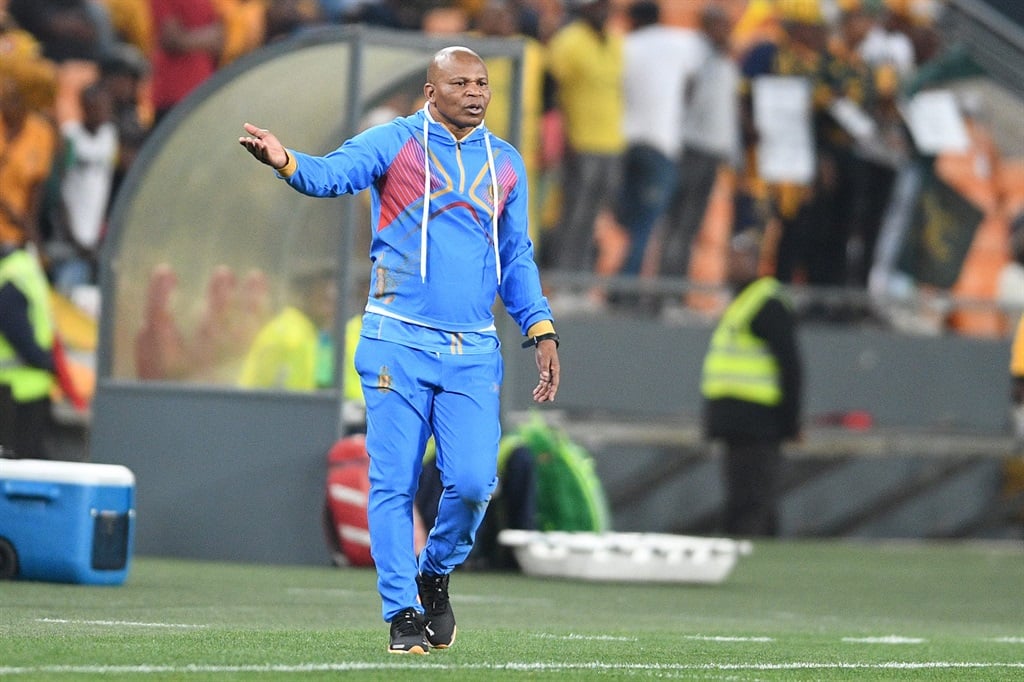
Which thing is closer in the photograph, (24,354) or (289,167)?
(289,167)

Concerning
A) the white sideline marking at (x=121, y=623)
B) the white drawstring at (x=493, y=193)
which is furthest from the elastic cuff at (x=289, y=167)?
the white sideline marking at (x=121, y=623)

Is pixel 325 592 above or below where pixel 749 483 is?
above

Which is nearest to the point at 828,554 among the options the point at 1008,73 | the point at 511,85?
the point at 511,85

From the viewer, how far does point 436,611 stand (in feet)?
26.1

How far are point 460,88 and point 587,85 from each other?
10430mm

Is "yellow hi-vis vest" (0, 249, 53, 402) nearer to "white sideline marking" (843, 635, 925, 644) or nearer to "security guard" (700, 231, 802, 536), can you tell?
"security guard" (700, 231, 802, 536)

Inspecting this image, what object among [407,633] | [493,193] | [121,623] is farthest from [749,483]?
[407,633]

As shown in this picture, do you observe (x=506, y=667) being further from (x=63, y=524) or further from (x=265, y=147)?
(x=63, y=524)

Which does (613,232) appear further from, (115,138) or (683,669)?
(683,669)

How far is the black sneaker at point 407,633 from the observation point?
25.0ft

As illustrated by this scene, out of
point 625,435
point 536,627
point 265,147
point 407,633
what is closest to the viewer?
point 265,147

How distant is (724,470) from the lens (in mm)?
18188

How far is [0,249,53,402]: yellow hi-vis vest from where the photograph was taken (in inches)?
559

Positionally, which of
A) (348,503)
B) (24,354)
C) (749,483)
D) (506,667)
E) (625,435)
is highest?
(506,667)
